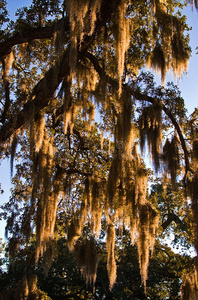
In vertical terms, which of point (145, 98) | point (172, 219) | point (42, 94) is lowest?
point (172, 219)

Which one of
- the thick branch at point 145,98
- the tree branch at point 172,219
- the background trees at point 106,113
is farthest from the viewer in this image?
the tree branch at point 172,219

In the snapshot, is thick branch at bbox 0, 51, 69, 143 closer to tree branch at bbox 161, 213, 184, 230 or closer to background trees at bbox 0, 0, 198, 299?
background trees at bbox 0, 0, 198, 299

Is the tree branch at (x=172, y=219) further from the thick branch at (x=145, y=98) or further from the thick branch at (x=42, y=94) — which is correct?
the thick branch at (x=42, y=94)

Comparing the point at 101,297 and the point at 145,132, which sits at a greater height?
the point at 145,132

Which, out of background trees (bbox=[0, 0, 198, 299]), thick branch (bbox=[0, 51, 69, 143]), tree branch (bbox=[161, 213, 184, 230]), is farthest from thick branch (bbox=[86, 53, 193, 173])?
tree branch (bbox=[161, 213, 184, 230])

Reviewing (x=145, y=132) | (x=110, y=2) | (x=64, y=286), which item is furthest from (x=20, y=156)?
(x=64, y=286)

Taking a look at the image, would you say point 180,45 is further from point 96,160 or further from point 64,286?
point 64,286

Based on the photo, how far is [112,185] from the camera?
4.98 metres

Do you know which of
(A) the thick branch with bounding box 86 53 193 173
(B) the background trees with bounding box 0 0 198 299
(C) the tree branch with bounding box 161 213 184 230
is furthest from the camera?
(C) the tree branch with bounding box 161 213 184 230

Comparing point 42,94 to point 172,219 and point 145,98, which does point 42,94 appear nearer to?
point 145,98

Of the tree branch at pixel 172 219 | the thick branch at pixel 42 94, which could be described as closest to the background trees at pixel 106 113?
the thick branch at pixel 42 94

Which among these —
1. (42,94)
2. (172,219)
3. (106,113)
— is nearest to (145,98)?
(106,113)

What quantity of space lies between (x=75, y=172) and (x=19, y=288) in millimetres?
2621

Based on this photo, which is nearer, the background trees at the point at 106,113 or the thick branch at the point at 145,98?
the background trees at the point at 106,113
